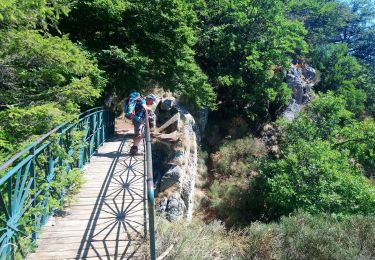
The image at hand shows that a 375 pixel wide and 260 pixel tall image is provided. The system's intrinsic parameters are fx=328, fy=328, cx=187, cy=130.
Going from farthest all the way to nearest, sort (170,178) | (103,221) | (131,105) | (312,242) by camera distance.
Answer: (170,178) → (131,105) → (312,242) → (103,221)

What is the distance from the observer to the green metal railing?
12.7ft

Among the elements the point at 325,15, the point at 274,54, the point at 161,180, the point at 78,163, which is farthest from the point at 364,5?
the point at 78,163

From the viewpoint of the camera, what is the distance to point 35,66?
7871mm

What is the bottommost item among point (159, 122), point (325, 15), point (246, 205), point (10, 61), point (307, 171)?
point (246, 205)

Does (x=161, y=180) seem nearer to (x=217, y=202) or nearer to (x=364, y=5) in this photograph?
(x=217, y=202)

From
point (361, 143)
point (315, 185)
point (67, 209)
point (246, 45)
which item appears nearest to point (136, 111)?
point (67, 209)

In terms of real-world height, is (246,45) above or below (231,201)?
above

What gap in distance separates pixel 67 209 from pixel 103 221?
881mm

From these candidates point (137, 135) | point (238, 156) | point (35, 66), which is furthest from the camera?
point (238, 156)

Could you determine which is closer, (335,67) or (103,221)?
(103,221)

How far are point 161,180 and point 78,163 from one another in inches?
160

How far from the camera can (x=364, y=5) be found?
118 feet

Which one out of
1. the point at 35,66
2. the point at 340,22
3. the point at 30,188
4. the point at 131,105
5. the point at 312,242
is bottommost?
the point at 312,242

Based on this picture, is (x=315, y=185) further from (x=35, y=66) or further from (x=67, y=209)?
(x=35, y=66)
